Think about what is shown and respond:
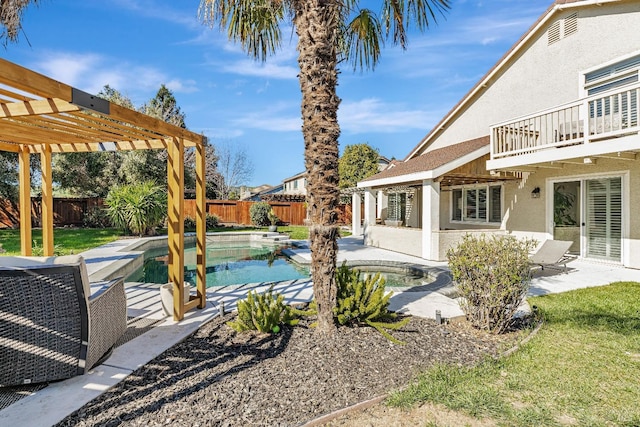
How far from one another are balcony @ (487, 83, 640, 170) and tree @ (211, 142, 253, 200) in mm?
37425

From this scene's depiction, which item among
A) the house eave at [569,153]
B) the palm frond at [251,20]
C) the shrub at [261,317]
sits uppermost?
the palm frond at [251,20]

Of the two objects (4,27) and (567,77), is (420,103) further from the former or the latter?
(4,27)

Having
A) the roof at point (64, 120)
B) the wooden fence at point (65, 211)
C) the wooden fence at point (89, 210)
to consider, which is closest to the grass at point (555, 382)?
the roof at point (64, 120)

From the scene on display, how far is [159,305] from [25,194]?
12.7 feet

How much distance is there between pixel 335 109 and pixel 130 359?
396 centimetres

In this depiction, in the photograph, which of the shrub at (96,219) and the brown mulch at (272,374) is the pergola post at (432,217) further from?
the shrub at (96,219)

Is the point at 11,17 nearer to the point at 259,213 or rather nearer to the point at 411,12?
the point at 411,12

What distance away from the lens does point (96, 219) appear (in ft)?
75.3

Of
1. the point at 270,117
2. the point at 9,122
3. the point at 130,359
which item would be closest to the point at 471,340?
the point at 130,359

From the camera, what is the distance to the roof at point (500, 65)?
1172 centimetres

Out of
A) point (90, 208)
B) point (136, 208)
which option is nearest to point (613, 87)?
point (136, 208)

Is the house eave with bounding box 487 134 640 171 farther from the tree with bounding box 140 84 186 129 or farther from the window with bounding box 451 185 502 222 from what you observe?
the tree with bounding box 140 84 186 129

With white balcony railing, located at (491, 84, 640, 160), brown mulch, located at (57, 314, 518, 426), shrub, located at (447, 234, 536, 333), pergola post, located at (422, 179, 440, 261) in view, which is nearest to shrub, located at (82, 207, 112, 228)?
pergola post, located at (422, 179, 440, 261)

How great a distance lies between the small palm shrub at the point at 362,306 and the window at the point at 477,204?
1103 centimetres
